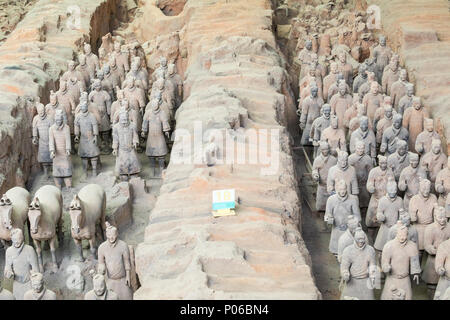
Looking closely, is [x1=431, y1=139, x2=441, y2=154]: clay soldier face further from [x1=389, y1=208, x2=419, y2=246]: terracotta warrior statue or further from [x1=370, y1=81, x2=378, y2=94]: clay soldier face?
[x1=370, y1=81, x2=378, y2=94]: clay soldier face

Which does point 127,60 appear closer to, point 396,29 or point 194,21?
point 194,21

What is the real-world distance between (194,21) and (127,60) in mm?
1785

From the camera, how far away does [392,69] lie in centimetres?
1174

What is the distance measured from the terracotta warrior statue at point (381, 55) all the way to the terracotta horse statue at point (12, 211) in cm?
616

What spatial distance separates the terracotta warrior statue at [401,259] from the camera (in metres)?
7.40

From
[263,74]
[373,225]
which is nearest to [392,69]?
[263,74]

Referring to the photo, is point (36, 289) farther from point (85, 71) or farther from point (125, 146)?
point (85, 71)

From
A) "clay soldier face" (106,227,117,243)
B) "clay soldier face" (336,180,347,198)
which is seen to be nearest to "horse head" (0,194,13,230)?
"clay soldier face" (106,227,117,243)

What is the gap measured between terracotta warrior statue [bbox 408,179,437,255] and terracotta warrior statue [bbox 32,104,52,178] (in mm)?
4935

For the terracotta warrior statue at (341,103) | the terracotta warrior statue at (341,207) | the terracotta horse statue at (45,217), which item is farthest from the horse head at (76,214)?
the terracotta warrior statue at (341,103)

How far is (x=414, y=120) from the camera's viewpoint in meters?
10.4

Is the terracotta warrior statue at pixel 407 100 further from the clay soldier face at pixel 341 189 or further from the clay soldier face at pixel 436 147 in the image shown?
the clay soldier face at pixel 341 189

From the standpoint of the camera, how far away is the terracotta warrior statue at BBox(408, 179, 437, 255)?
8.34 metres

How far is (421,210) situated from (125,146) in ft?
13.0
